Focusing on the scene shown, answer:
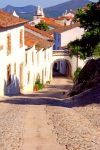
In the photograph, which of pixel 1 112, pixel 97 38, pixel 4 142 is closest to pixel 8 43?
pixel 97 38

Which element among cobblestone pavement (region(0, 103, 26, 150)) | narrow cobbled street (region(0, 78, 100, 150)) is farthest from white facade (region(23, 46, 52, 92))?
narrow cobbled street (region(0, 78, 100, 150))

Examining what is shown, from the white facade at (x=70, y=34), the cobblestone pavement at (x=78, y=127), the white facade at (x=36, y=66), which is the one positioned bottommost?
the white facade at (x=70, y=34)

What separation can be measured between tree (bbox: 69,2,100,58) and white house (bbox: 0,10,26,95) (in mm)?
6610

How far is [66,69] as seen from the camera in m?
86.9

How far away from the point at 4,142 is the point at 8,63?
23.7 m

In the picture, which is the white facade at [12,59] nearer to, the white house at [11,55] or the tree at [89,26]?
the white house at [11,55]

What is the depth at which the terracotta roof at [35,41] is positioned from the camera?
169 ft

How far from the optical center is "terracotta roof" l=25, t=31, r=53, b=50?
169ft

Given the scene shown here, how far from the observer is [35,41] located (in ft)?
181

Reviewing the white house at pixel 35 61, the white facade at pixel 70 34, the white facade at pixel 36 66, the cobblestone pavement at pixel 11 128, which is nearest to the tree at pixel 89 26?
the cobblestone pavement at pixel 11 128

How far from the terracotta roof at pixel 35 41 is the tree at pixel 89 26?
18.2 metres

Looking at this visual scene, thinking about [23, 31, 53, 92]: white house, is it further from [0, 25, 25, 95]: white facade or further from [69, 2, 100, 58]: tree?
[69, 2, 100, 58]: tree

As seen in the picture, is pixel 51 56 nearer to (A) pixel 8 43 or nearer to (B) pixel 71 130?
(A) pixel 8 43

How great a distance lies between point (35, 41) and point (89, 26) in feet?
80.7
